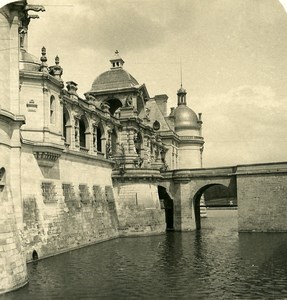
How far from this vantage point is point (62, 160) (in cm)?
3167

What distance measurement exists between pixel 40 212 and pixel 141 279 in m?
9.31

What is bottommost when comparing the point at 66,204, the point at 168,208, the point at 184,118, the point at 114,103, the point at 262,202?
the point at 168,208

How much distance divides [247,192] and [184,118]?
2985 centimetres

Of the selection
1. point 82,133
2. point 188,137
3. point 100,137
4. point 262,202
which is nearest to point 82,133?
point 82,133

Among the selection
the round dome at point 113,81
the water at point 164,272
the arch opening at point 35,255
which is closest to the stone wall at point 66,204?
the arch opening at point 35,255

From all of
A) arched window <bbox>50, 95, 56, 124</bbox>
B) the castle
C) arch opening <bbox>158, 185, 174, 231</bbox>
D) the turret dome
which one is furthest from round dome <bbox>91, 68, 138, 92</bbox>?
arched window <bbox>50, 95, 56, 124</bbox>

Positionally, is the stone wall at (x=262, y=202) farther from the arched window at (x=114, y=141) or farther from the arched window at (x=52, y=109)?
the arched window at (x=52, y=109)

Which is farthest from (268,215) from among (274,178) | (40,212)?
(40,212)

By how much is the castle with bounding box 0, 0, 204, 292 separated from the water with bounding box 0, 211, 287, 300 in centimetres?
170

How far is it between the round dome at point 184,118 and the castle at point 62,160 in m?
15.1

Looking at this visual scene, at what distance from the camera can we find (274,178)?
42.3 metres

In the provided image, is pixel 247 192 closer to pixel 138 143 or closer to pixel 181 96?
pixel 138 143

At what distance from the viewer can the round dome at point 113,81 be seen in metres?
50.8

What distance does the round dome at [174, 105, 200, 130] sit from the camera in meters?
70.8
